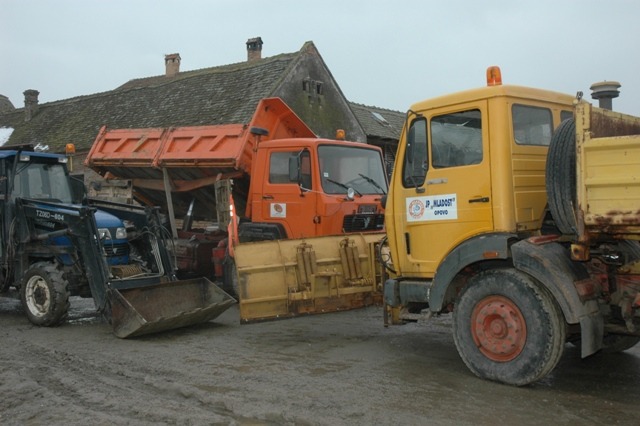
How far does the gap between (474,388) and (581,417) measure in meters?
0.95

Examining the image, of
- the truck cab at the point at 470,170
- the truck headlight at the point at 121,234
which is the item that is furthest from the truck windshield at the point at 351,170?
the truck cab at the point at 470,170

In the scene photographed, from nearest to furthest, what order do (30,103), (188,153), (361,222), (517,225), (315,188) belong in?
(517,225)
(315,188)
(361,222)
(188,153)
(30,103)

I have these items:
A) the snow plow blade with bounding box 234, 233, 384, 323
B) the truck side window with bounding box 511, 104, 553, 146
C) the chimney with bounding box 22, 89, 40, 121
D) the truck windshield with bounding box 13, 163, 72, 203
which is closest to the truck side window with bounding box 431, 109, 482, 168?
the truck side window with bounding box 511, 104, 553, 146

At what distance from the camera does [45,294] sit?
328 inches

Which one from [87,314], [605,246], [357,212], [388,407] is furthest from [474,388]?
[87,314]

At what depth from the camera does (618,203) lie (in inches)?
191

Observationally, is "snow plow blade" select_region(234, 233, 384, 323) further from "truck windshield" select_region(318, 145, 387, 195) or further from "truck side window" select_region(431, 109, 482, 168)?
"truck windshield" select_region(318, 145, 387, 195)

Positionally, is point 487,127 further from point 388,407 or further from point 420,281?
point 388,407

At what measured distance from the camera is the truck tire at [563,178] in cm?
537

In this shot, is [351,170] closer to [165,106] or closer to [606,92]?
[606,92]

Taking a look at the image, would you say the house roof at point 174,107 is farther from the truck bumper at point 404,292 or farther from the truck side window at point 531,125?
the truck side window at point 531,125

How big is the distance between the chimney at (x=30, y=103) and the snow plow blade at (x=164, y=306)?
2368 cm

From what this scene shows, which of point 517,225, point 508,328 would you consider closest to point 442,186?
point 517,225

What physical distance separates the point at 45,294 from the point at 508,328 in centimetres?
598
